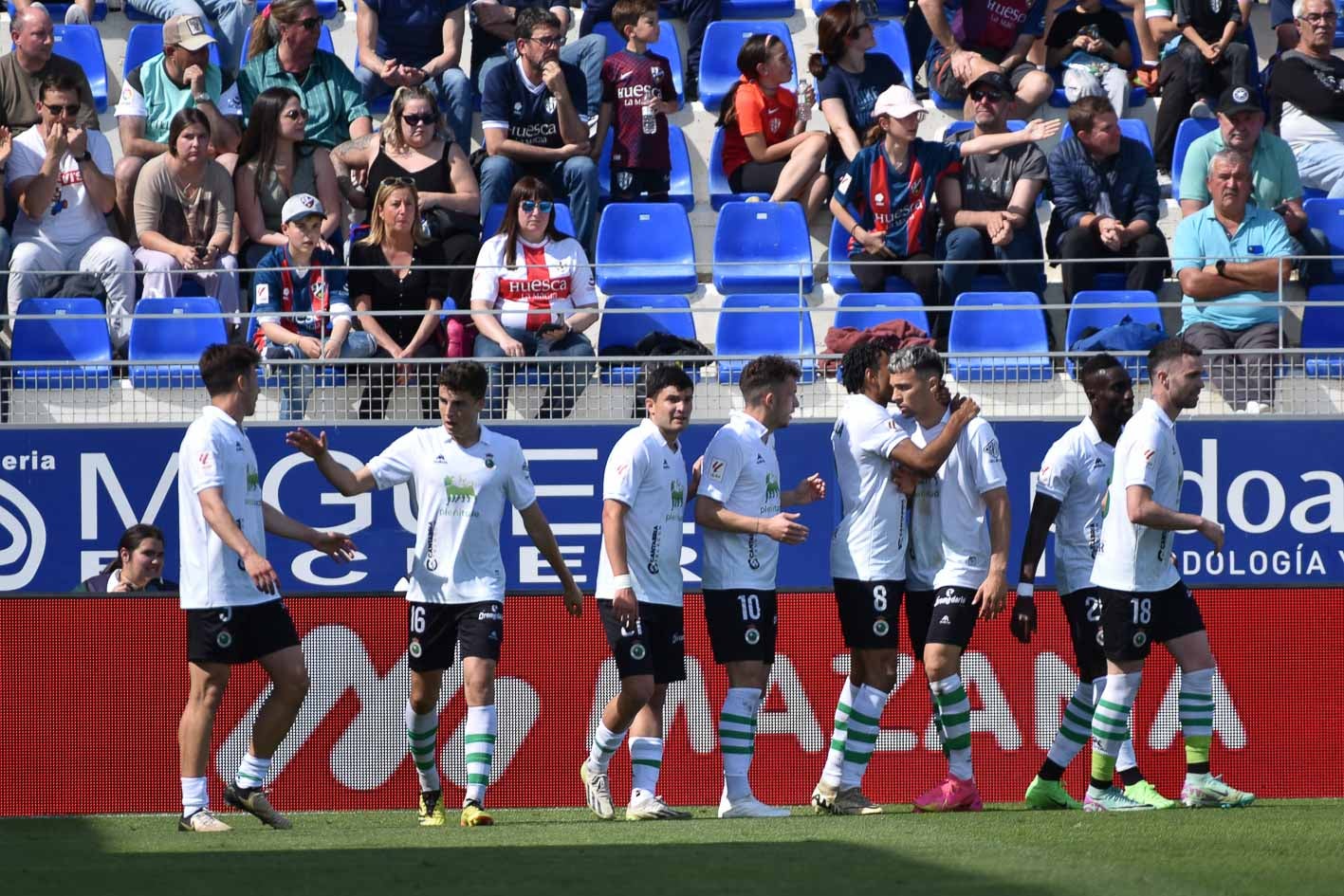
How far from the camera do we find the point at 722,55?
49.3 feet

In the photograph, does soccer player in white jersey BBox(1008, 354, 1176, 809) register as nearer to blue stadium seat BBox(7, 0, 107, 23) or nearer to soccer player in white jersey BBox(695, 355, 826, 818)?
soccer player in white jersey BBox(695, 355, 826, 818)

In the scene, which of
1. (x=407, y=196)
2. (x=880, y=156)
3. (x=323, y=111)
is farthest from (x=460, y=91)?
(x=880, y=156)

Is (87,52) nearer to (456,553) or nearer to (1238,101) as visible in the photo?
(456,553)

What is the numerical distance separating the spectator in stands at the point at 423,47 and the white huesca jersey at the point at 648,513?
20.8 feet

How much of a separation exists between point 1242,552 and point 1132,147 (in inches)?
135

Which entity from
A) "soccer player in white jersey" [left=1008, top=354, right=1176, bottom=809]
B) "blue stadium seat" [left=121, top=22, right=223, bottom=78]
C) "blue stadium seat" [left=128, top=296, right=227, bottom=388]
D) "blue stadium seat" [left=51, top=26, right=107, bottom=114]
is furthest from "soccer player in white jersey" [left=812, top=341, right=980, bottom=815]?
"blue stadium seat" [left=51, top=26, right=107, bottom=114]

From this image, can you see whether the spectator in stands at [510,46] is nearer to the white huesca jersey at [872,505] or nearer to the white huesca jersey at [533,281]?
the white huesca jersey at [533,281]

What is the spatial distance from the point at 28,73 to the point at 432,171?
3.19 metres

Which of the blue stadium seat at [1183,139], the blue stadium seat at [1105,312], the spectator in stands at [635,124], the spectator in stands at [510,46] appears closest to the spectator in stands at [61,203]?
the spectator in stands at [510,46]

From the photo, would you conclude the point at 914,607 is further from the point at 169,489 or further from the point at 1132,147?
the point at 1132,147

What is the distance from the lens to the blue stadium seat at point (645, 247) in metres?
12.7

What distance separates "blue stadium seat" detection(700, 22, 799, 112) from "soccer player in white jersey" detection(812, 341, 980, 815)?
6.81 meters

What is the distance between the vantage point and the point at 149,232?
12.4 m

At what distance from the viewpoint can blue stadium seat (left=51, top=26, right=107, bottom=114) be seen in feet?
48.7
